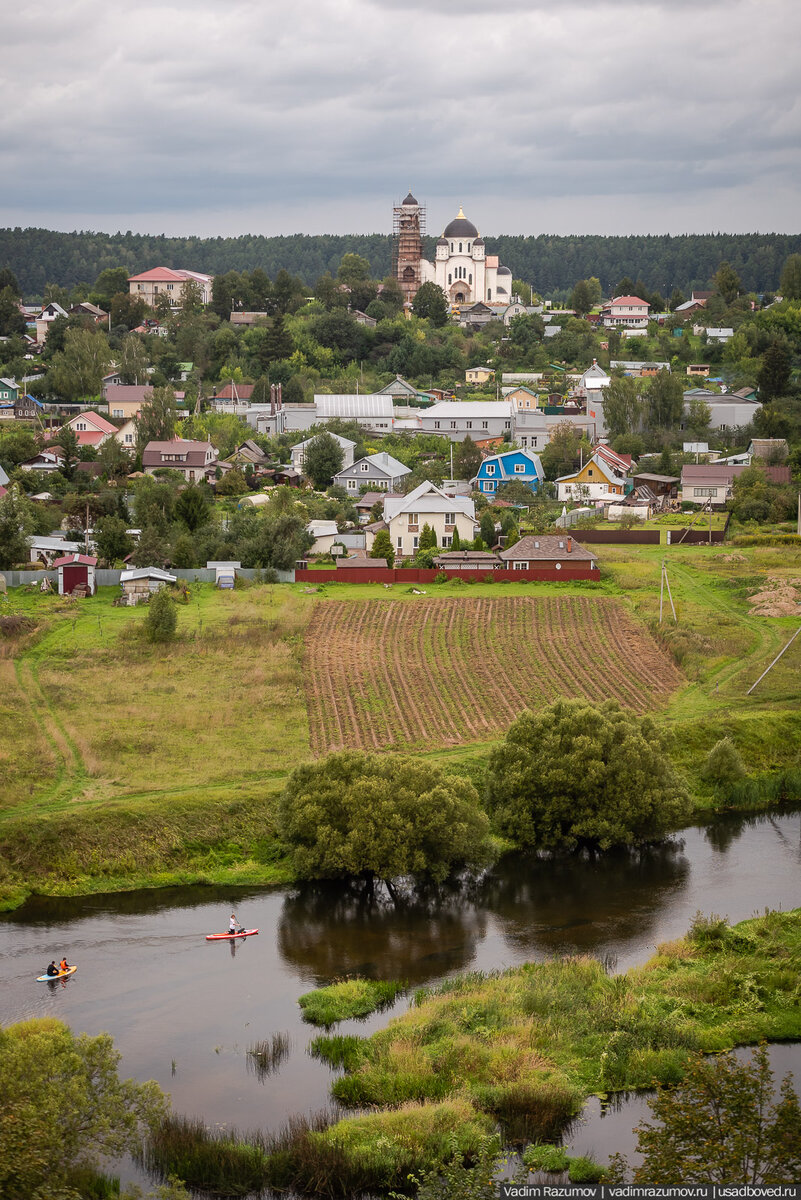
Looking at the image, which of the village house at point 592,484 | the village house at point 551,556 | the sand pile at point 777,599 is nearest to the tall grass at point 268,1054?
the sand pile at point 777,599

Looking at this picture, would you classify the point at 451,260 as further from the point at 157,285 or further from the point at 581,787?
the point at 581,787

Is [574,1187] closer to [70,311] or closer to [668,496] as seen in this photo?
[668,496]

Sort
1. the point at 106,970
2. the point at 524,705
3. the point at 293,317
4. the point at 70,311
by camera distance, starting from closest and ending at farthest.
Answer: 1. the point at 106,970
2. the point at 524,705
3. the point at 293,317
4. the point at 70,311

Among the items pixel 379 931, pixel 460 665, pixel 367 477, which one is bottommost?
pixel 379 931

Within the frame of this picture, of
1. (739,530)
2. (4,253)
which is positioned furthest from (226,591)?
(4,253)

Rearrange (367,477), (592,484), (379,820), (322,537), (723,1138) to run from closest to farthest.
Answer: (723,1138) → (379,820) → (322,537) → (592,484) → (367,477)

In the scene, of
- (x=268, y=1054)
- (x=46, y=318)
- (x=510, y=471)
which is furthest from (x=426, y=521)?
(x=46, y=318)

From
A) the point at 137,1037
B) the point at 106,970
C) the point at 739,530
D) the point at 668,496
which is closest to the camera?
the point at 137,1037
